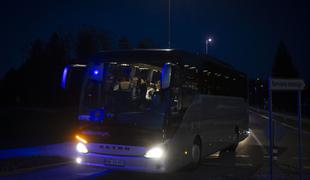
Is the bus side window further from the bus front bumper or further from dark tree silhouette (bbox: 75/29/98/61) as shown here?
dark tree silhouette (bbox: 75/29/98/61)

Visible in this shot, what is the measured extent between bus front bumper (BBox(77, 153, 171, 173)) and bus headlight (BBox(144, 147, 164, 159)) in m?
0.09

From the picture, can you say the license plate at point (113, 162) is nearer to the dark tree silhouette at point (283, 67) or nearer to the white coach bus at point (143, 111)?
the white coach bus at point (143, 111)

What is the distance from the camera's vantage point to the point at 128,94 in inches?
442

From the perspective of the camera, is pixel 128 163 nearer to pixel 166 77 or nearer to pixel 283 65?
pixel 166 77

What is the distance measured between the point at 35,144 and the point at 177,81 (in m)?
11.4

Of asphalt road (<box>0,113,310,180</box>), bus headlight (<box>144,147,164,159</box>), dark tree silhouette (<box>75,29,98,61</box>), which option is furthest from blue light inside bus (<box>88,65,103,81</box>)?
dark tree silhouette (<box>75,29,98,61</box>)

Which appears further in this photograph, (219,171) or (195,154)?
(219,171)

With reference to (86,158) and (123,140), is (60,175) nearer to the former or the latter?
(86,158)

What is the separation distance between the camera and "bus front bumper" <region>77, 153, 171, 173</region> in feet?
32.8

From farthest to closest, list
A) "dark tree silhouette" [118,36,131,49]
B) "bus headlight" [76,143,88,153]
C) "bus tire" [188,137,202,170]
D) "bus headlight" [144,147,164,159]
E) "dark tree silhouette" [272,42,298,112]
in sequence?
"dark tree silhouette" [272,42,298,112], "dark tree silhouette" [118,36,131,49], "bus tire" [188,137,202,170], "bus headlight" [76,143,88,153], "bus headlight" [144,147,164,159]

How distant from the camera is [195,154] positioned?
478 inches

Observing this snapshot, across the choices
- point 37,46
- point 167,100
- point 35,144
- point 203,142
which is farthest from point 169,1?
point 37,46

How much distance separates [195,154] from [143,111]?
8.28 feet

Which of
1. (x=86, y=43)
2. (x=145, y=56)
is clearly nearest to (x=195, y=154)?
(x=145, y=56)
